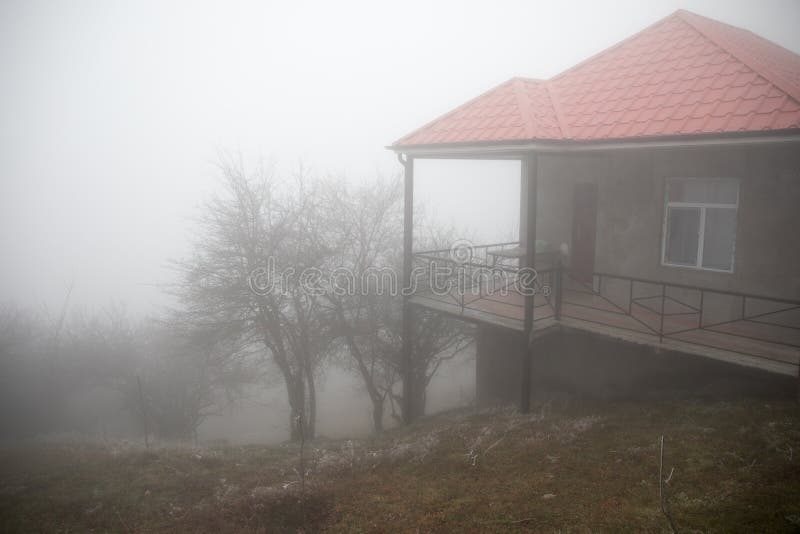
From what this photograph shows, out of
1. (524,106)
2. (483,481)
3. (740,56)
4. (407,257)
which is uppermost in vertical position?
(740,56)

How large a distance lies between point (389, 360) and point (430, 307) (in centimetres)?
663

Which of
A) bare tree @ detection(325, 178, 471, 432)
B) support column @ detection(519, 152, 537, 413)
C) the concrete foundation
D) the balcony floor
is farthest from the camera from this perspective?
bare tree @ detection(325, 178, 471, 432)

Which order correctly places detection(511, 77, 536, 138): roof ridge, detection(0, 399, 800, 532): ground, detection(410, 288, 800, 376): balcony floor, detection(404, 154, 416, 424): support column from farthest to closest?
1. detection(404, 154, 416, 424): support column
2. detection(511, 77, 536, 138): roof ridge
3. detection(410, 288, 800, 376): balcony floor
4. detection(0, 399, 800, 532): ground

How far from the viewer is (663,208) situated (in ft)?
33.9

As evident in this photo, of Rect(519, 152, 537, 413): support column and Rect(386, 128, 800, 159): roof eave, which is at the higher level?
Rect(386, 128, 800, 159): roof eave

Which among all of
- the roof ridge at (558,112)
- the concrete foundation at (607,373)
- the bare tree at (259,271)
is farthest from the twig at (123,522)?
the roof ridge at (558,112)

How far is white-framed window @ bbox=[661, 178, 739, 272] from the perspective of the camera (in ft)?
31.3

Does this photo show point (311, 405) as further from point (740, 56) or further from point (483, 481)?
point (740, 56)

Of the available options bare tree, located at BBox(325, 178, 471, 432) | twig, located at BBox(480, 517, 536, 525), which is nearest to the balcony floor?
twig, located at BBox(480, 517, 536, 525)

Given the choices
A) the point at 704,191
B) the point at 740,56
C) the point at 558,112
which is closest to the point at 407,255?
the point at 558,112

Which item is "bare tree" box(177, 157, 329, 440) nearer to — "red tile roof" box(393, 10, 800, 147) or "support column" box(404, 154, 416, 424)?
"support column" box(404, 154, 416, 424)

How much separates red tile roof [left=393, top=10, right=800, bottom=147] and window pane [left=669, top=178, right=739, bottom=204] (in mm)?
1736

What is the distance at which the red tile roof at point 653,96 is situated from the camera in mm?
8203

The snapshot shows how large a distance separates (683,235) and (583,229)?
7.37 feet
